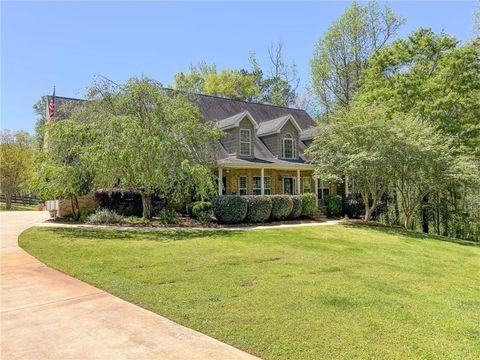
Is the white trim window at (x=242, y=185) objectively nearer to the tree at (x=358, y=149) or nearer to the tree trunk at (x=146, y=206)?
the tree at (x=358, y=149)

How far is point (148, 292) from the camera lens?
590 centimetres

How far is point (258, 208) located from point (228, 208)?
1.73m

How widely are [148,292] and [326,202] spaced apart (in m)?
17.4

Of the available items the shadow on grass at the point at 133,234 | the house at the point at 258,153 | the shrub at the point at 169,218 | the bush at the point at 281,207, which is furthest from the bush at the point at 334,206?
the shrub at the point at 169,218

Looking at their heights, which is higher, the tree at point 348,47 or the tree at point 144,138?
the tree at point 348,47

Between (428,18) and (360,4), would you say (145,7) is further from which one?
(360,4)

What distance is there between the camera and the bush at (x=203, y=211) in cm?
1648

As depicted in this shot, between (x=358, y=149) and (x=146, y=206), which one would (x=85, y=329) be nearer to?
(x=146, y=206)

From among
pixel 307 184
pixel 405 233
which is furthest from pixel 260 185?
pixel 405 233

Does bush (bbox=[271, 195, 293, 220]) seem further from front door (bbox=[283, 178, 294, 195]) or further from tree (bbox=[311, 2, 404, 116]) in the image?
tree (bbox=[311, 2, 404, 116])

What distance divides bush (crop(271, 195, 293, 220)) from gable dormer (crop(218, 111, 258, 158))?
A: 3.97 metres

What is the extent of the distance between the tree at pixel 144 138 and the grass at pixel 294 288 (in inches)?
113

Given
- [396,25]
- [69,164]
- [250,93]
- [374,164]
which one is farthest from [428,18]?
[69,164]

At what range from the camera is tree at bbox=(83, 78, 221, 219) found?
13508 mm
